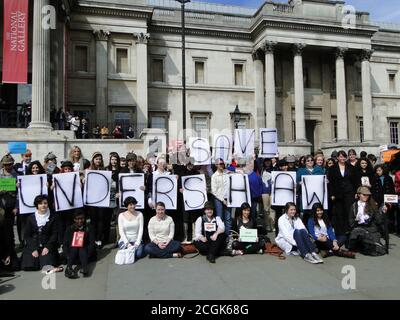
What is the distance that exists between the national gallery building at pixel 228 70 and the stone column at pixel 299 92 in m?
0.08

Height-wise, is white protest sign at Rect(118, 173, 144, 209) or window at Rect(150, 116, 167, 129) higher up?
window at Rect(150, 116, 167, 129)

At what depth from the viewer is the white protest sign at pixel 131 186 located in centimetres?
854

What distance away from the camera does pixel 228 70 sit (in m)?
31.8

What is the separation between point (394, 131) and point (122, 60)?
85.6 ft

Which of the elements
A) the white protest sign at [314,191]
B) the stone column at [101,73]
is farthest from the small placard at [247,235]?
the stone column at [101,73]

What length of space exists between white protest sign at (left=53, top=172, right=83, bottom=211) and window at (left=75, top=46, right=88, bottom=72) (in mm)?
21107

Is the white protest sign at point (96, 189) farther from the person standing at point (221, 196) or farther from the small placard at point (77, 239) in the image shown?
the person standing at point (221, 196)

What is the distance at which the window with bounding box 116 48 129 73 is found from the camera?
2792 cm

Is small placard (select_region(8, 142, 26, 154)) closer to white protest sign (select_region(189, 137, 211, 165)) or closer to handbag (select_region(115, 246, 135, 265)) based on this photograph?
white protest sign (select_region(189, 137, 211, 165))

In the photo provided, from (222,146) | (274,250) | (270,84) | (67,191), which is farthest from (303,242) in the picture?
(270,84)

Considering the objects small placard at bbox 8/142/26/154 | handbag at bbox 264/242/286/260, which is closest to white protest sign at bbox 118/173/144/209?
handbag at bbox 264/242/286/260

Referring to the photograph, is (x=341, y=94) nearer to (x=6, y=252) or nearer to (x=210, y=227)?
(x=210, y=227)

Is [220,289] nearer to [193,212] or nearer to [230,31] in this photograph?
[193,212]

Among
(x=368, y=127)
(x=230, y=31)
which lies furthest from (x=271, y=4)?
(x=368, y=127)
